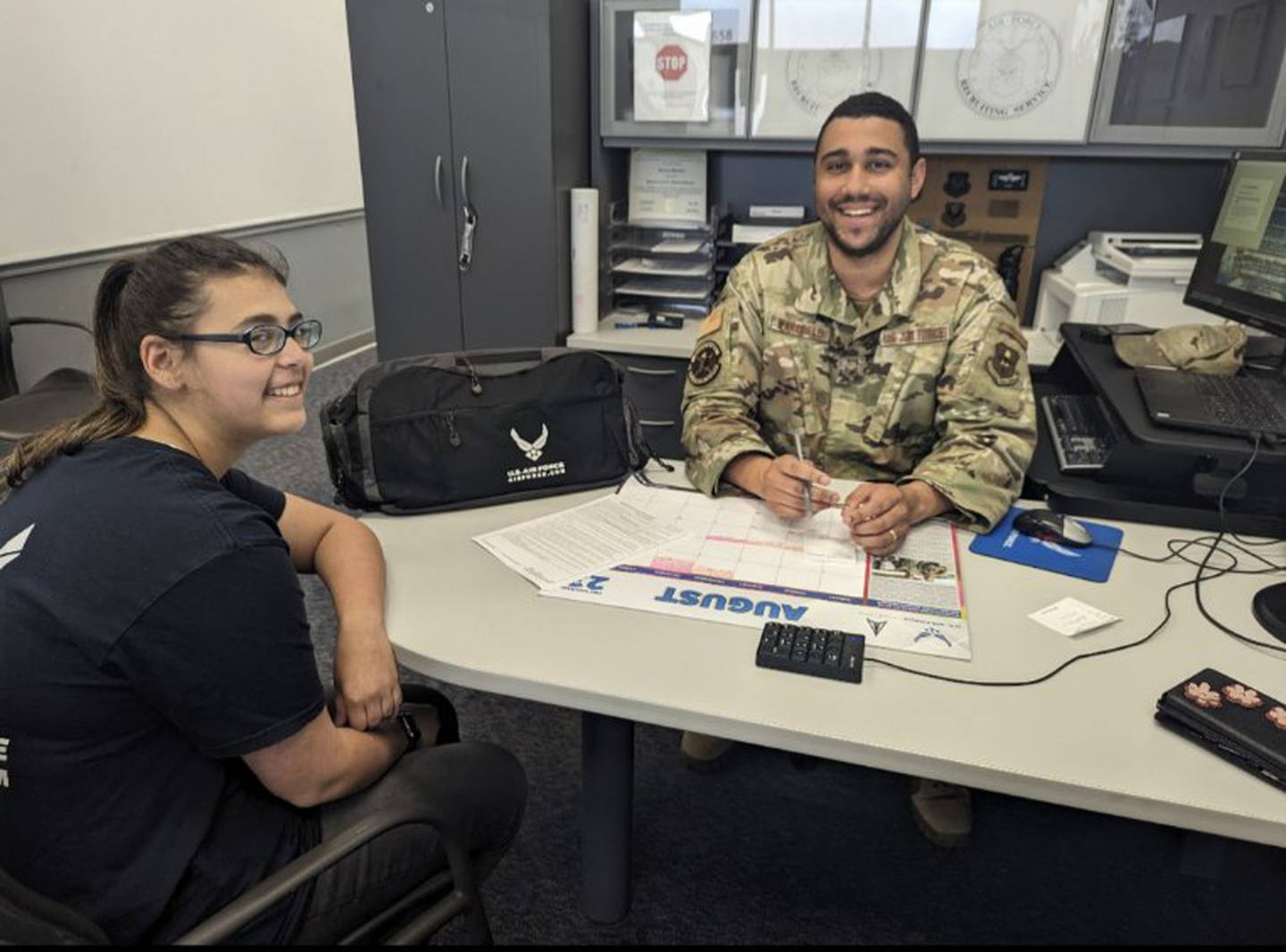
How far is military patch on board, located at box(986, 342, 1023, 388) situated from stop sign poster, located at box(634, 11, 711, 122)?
134 cm

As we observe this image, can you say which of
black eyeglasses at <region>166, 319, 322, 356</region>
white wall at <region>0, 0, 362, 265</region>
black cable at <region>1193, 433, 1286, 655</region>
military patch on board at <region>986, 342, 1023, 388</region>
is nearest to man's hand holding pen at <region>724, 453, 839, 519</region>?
military patch on board at <region>986, 342, 1023, 388</region>

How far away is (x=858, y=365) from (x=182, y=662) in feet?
4.09

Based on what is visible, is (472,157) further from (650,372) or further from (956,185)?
(956,185)

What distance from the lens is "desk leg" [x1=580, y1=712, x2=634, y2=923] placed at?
131 cm

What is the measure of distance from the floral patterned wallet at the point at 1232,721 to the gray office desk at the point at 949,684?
14 mm

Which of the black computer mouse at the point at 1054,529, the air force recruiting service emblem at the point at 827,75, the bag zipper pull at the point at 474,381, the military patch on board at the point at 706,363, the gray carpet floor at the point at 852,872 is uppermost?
the air force recruiting service emblem at the point at 827,75

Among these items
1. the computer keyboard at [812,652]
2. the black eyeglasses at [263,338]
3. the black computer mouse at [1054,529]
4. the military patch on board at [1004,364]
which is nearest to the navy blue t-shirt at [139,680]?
the black eyeglasses at [263,338]

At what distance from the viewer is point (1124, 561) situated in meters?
1.25

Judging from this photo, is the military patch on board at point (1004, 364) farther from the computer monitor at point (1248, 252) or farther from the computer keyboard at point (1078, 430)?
the computer monitor at point (1248, 252)

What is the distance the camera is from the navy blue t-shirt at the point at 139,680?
0.80 meters

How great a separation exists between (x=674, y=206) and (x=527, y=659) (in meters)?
2.08

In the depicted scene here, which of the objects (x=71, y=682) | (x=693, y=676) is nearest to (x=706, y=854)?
(x=693, y=676)

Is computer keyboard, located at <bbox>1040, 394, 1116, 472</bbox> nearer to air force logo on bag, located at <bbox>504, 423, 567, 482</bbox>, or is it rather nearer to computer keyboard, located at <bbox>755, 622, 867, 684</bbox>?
computer keyboard, located at <bbox>755, 622, 867, 684</bbox>

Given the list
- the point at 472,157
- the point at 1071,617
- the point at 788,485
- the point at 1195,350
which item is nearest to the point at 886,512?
the point at 788,485
